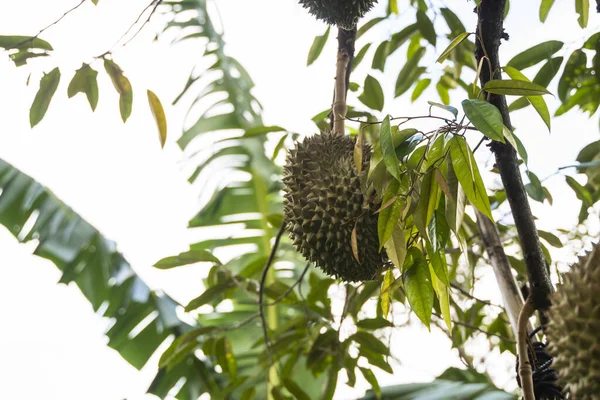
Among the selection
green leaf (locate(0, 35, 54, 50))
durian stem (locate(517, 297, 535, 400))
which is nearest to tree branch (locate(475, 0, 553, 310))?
durian stem (locate(517, 297, 535, 400))

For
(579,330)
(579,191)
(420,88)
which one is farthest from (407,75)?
(579,330)

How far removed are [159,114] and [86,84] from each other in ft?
0.54

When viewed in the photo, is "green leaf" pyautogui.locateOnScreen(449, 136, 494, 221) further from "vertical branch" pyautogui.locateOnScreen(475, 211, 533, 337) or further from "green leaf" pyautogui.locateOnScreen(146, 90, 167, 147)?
"green leaf" pyautogui.locateOnScreen(146, 90, 167, 147)

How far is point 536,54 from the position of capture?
103 centimetres

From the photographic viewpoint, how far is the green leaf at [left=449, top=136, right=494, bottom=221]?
61 cm

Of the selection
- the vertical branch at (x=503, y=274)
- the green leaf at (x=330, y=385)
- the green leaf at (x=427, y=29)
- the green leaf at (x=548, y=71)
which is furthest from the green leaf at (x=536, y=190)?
the green leaf at (x=330, y=385)

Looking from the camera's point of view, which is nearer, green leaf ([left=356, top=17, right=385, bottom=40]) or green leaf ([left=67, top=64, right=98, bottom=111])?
green leaf ([left=67, top=64, right=98, bottom=111])

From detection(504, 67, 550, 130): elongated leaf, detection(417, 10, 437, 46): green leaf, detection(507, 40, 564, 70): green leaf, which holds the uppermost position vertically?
detection(417, 10, 437, 46): green leaf

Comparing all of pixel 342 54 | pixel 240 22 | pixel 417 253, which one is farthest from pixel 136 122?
pixel 417 253

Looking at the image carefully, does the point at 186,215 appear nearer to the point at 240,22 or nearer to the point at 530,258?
the point at 240,22

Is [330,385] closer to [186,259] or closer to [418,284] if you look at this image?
[186,259]

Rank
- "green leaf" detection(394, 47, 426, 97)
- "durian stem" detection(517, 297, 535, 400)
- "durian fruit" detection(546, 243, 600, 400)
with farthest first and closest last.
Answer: "green leaf" detection(394, 47, 426, 97) → "durian stem" detection(517, 297, 535, 400) → "durian fruit" detection(546, 243, 600, 400)

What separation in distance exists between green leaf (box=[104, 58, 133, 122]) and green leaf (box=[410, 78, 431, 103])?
72 centimetres

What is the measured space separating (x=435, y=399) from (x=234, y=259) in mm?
1226
